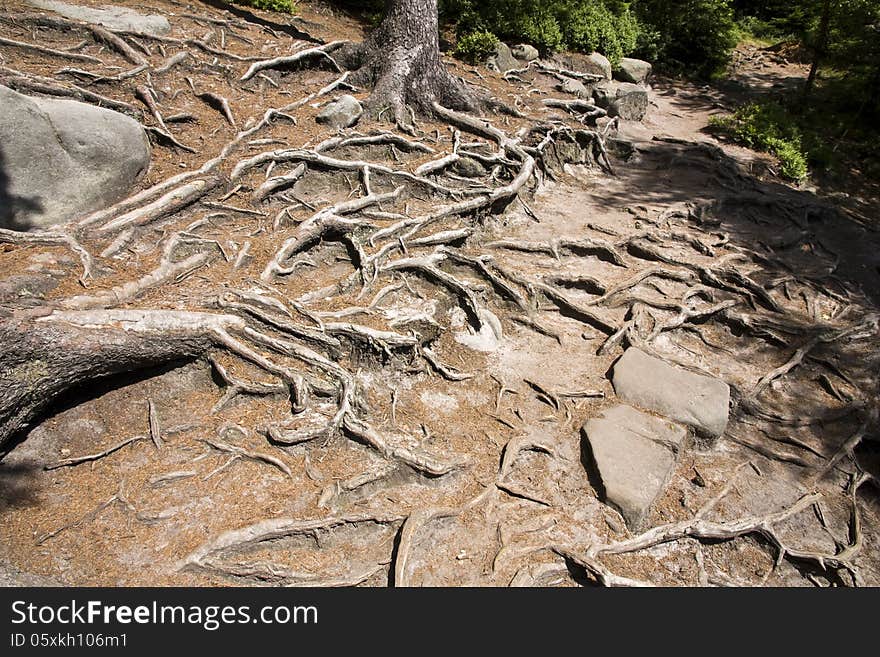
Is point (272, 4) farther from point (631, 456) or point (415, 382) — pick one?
point (631, 456)

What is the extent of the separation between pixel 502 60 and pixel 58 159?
1045 centimetres

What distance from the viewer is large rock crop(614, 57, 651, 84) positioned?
16.4 m

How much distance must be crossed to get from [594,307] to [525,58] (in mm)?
9186

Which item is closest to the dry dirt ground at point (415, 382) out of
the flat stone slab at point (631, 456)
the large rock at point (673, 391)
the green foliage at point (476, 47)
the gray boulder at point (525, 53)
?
the flat stone slab at point (631, 456)

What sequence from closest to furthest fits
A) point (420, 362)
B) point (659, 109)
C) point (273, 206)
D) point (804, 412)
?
1. point (420, 362)
2. point (804, 412)
3. point (273, 206)
4. point (659, 109)

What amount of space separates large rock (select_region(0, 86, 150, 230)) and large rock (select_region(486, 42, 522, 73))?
9.11 metres

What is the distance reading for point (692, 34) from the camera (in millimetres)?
19766

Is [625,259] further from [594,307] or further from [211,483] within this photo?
[211,483]

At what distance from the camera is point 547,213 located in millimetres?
9469

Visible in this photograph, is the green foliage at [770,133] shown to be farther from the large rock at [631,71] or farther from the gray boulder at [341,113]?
the gray boulder at [341,113]

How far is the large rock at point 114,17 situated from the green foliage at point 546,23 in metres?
7.22

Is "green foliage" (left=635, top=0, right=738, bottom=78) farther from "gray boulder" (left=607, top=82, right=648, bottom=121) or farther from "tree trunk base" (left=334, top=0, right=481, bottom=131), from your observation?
"tree trunk base" (left=334, top=0, right=481, bottom=131)

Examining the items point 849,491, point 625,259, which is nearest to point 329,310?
point 625,259

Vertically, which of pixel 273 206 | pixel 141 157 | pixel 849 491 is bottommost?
pixel 849 491
